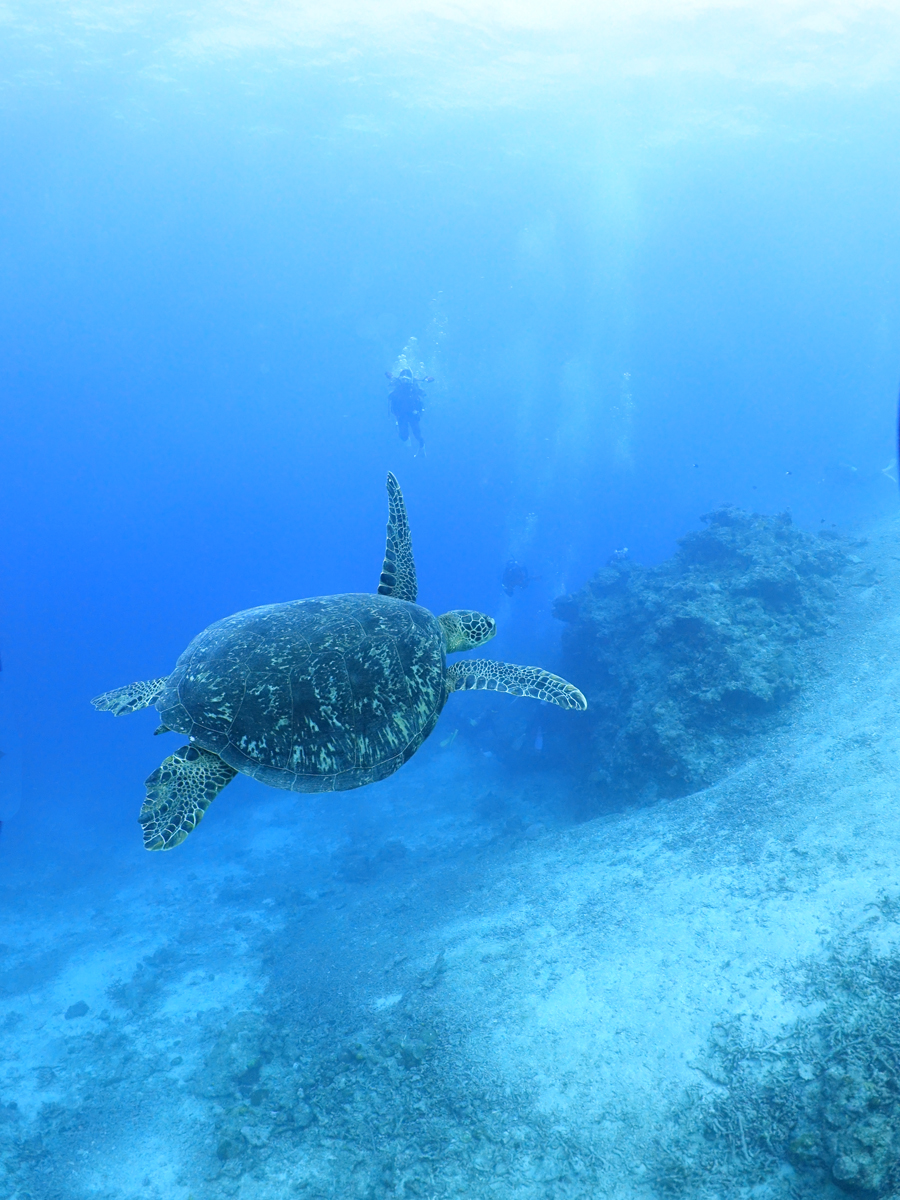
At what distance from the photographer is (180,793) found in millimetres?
4383

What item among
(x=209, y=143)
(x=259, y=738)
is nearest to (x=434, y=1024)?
(x=259, y=738)

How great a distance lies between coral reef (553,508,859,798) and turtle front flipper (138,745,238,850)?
25.2 feet

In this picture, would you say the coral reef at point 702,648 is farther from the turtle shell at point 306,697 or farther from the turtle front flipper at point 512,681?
the turtle shell at point 306,697

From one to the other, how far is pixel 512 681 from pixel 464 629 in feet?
2.96

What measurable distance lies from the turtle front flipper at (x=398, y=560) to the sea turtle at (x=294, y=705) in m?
1.44

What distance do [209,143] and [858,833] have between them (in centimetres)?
5452

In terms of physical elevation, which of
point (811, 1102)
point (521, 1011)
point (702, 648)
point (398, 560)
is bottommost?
point (521, 1011)

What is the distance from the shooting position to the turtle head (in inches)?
248

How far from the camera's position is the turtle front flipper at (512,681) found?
18.6 ft

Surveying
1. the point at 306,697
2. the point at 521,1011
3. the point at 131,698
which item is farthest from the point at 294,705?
the point at 521,1011

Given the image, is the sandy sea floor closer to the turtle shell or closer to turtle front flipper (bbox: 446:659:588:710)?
turtle front flipper (bbox: 446:659:588:710)

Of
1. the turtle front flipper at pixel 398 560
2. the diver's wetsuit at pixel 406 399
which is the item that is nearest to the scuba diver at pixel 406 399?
the diver's wetsuit at pixel 406 399

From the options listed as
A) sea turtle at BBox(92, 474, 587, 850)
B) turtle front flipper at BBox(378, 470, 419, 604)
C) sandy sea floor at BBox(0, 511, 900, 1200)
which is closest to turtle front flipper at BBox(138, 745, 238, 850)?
sea turtle at BBox(92, 474, 587, 850)

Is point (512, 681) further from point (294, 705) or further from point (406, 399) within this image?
point (406, 399)
